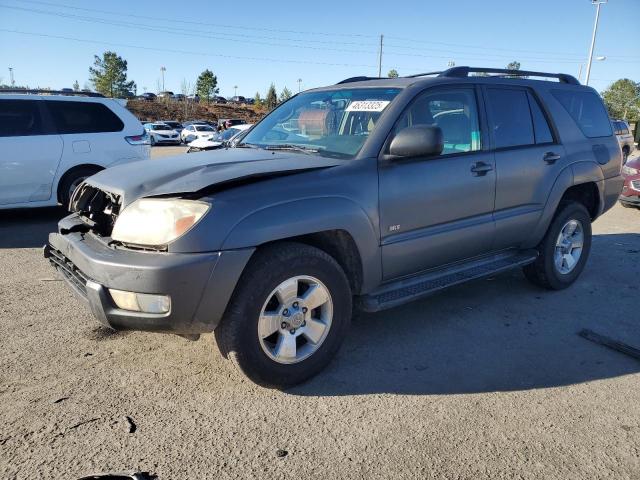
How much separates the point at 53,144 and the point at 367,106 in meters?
5.57

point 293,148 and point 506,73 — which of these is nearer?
point 293,148

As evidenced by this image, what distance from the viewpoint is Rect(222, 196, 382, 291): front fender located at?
2604mm

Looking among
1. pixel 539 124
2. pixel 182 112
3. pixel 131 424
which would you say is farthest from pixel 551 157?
pixel 182 112

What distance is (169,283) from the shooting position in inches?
96.9

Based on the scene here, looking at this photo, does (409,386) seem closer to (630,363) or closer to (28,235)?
(630,363)

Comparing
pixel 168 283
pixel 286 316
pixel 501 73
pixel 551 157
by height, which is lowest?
pixel 286 316

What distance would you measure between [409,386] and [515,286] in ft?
7.64

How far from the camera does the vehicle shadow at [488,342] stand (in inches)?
120

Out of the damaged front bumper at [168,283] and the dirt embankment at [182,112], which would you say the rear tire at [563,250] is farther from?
the dirt embankment at [182,112]

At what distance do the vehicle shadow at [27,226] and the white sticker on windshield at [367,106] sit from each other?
14.9 feet

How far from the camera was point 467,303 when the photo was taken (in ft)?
14.3

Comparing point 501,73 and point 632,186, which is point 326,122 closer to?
point 501,73

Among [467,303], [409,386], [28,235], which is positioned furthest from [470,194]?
[28,235]

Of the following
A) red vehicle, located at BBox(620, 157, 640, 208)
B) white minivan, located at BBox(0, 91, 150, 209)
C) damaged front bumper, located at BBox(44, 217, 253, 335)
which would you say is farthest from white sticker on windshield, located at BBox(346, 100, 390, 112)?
red vehicle, located at BBox(620, 157, 640, 208)
